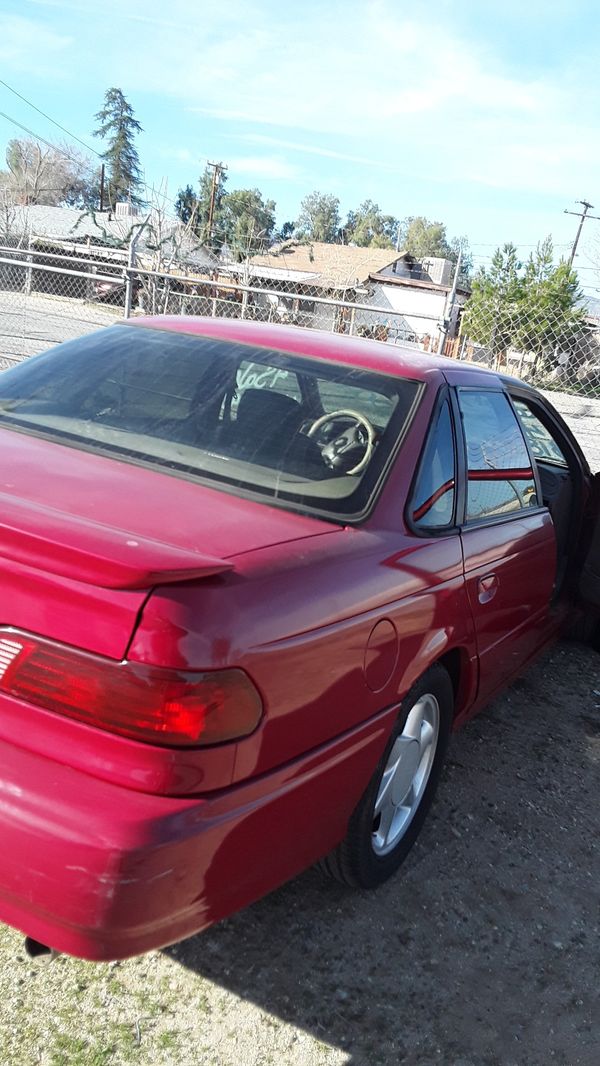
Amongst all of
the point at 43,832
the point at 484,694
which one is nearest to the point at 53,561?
the point at 43,832

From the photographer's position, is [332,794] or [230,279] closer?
[332,794]

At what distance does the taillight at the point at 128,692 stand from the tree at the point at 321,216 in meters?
104

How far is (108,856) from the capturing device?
5.45 ft

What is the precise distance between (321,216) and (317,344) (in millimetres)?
107445

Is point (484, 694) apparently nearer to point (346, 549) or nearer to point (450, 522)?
point (450, 522)

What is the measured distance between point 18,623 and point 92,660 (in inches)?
7.0

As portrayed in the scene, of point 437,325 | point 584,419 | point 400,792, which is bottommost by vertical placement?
point 584,419

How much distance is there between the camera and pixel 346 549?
2.24 metres

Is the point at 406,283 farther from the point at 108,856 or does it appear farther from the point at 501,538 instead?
the point at 108,856

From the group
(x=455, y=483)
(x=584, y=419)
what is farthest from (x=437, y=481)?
(x=584, y=419)

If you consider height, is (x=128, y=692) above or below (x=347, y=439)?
below

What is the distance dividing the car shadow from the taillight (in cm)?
99

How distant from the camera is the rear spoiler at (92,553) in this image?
5.58ft

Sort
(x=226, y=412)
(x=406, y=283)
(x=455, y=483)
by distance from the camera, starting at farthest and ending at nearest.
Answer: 1. (x=406, y=283)
2. (x=455, y=483)
3. (x=226, y=412)
